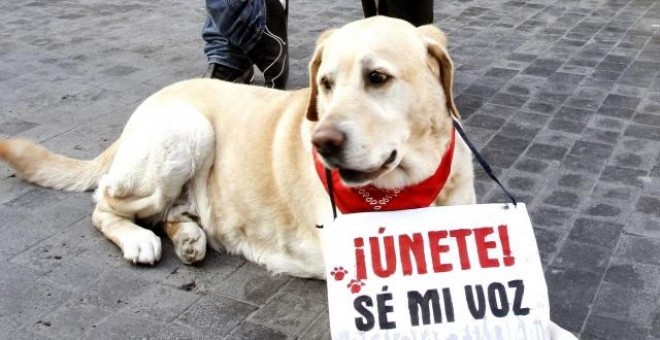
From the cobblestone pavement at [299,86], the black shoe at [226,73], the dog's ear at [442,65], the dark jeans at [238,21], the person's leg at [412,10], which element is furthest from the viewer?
the black shoe at [226,73]

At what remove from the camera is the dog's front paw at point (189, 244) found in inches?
146

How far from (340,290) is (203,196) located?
4.80ft

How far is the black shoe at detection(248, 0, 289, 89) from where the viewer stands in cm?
570

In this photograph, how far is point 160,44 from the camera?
7.47 meters

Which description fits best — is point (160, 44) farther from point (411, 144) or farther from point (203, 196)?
point (411, 144)

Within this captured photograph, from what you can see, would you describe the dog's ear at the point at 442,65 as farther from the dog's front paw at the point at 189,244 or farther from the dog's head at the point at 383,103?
the dog's front paw at the point at 189,244

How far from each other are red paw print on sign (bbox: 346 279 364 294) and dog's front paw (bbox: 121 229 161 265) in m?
1.40

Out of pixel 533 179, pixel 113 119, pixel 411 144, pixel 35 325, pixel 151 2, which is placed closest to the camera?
pixel 411 144

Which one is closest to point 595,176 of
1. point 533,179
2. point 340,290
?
point 533,179

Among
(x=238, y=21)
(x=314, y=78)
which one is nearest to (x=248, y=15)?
(x=238, y=21)

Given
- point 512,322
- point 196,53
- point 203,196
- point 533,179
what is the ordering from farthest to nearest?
point 196,53 → point 533,179 → point 203,196 → point 512,322

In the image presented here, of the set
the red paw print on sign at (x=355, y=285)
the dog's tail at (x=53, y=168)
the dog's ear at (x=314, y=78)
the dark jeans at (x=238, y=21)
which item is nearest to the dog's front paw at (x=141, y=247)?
the dog's tail at (x=53, y=168)

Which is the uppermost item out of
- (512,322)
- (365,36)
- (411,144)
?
(365,36)

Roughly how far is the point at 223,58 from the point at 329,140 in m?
3.60
